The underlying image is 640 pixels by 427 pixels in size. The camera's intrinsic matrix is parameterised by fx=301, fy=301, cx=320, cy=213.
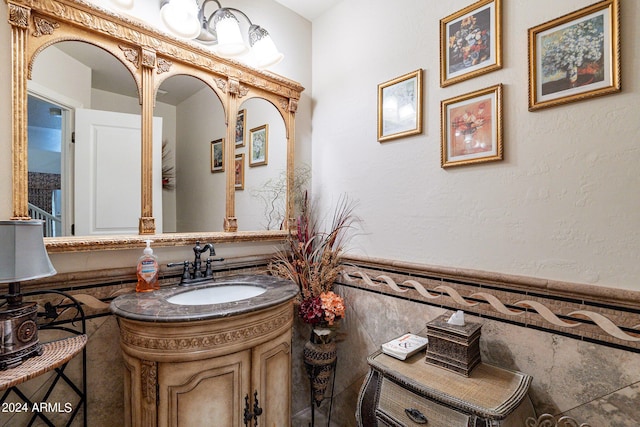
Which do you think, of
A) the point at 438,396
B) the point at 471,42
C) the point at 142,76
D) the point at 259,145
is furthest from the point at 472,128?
the point at 142,76

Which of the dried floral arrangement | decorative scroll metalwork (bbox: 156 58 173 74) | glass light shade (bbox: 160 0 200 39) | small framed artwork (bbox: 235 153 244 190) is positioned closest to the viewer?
glass light shade (bbox: 160 0 200 39)

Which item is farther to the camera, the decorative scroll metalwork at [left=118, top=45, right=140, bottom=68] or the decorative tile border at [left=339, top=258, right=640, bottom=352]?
the decorative scroll metalwork at [left=118, top=45, right=140, bottom=68]

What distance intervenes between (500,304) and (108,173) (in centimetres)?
171

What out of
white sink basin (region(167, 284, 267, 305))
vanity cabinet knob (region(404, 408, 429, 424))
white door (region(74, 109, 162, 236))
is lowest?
vanity cabinet knob (region(404, 408, 429, 424))

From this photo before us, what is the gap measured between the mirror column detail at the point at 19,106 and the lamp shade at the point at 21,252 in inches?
10.2

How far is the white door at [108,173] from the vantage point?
1.23 meters

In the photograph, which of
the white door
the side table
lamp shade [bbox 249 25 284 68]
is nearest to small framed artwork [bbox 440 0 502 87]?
lamp shade [bbox 249 25 284 68]

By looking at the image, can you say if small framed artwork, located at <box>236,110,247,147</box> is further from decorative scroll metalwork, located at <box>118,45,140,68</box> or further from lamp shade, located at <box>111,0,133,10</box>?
lamp shade, located at <box>111,0,133,10</box>

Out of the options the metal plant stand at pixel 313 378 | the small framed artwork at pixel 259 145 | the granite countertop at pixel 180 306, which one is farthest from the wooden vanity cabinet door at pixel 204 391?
the small framed artwork at pixel 259 145

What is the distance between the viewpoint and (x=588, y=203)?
1.02 metres

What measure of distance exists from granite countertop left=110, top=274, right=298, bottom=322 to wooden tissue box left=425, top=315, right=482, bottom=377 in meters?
0.58

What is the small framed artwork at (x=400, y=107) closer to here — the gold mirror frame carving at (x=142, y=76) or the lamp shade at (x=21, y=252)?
the gold mirror frame carving at (x=142, y=76)


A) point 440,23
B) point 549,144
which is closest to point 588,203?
point 549,144

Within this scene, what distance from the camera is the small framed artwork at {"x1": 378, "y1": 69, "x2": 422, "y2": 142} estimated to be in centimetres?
147
